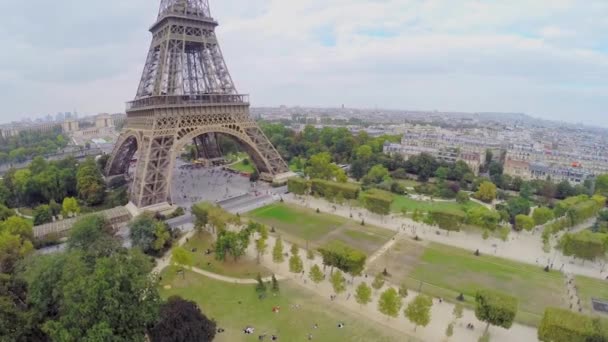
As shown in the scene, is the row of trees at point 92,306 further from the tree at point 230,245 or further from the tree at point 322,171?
the tree at point 322,171

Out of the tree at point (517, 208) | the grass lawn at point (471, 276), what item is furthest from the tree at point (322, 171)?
the tree at point (517, 208)

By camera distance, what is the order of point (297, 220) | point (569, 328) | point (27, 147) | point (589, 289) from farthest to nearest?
point (27, 147) → point (297, 220) → point (589, 289) → point (569, 328)

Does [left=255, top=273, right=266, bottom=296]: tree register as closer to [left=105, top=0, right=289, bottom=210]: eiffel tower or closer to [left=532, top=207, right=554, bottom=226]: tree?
[left=105, top=0, right=289, bottom=210]: eiffel tower

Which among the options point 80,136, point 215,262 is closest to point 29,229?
point 215,262

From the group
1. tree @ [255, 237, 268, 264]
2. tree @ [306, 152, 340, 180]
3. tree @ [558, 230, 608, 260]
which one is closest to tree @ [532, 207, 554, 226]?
tree @ [558, 230, 608, 260]

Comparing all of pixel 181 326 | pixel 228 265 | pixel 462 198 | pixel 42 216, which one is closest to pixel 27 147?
pixel 42 216

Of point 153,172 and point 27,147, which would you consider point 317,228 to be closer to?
point 153,172

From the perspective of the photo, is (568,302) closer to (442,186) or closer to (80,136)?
(442,186)
